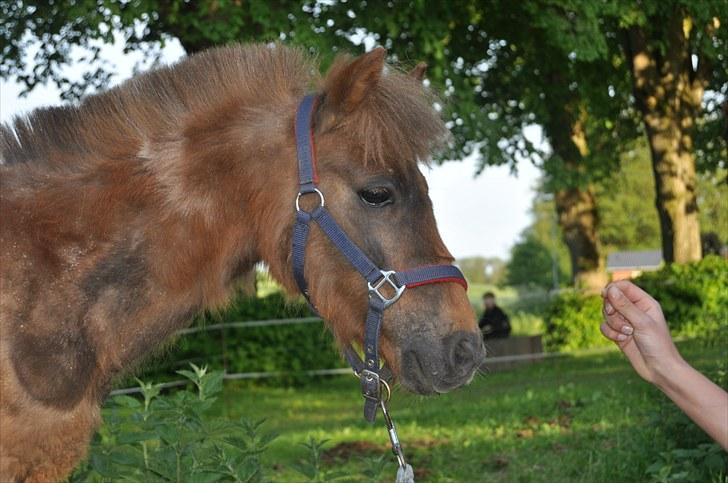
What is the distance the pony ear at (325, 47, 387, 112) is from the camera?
3.12 m

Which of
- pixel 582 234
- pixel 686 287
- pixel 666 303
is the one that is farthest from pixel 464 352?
pixel 582 234

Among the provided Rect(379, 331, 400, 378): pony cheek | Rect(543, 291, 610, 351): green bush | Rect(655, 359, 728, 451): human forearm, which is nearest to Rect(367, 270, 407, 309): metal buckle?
Rect(379, 331, 400, 378): pony cheek

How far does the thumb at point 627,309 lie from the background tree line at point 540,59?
7.40 m

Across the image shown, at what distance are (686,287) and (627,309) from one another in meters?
13.2

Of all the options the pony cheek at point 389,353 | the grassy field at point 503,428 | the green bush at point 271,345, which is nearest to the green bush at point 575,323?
the grassy field at point 503,428

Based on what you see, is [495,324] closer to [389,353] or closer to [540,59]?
[540,59]

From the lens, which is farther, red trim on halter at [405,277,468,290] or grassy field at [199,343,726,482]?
grassy field at [199,343,726,482]

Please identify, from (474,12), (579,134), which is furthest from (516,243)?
(474,12)

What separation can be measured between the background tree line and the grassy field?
3.27 meters

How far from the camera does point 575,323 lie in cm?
1802

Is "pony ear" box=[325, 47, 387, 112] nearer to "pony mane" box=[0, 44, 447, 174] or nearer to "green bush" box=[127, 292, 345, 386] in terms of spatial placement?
"pony mane" box=[0, 44, 447, 174]

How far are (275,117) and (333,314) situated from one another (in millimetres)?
705

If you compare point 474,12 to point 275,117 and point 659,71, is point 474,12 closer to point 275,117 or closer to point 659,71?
point 659,71

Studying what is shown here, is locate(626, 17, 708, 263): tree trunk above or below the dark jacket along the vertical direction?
above
